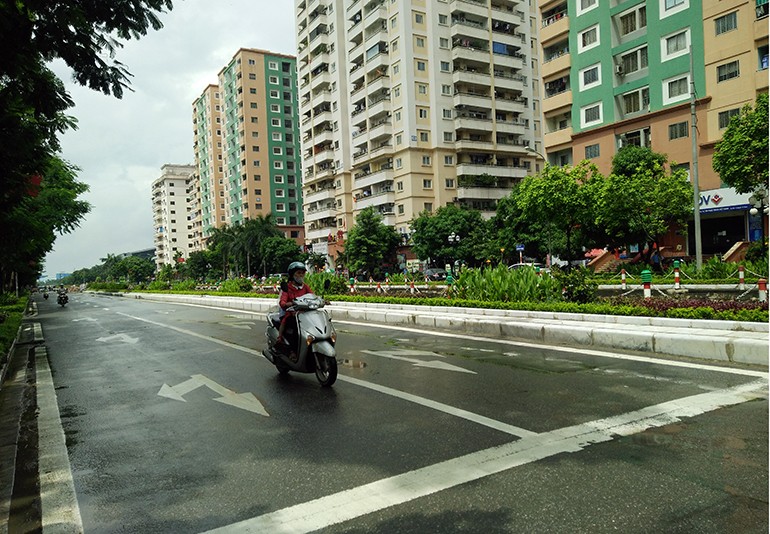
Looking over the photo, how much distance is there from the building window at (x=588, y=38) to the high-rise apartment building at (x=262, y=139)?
54.6 metres

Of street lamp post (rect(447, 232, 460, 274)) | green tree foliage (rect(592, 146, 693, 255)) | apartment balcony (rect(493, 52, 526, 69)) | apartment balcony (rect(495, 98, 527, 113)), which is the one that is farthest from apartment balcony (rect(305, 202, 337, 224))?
green tree foliage (rect(592, 146, 693, 255))

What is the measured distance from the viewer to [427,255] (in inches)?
1859

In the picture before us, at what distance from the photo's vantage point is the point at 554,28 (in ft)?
137

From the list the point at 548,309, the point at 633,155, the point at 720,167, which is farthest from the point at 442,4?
the point at 548,309

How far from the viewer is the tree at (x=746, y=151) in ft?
75.9

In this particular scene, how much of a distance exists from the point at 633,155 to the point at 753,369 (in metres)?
28.7

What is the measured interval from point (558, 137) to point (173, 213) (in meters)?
114

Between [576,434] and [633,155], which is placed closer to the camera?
[576,434]

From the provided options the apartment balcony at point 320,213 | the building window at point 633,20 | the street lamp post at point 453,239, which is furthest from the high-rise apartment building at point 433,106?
the building window at point 633,20

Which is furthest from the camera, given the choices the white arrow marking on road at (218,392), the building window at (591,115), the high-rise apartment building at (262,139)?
the high-rise apartment building at (262,139)

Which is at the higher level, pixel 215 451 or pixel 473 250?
pixel 473 250

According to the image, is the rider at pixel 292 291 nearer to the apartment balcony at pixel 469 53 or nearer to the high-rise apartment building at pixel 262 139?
the apartment balcony at pixel 469 53

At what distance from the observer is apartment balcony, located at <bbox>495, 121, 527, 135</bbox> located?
187 ft

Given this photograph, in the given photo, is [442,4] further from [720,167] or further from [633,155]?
[720,167]
